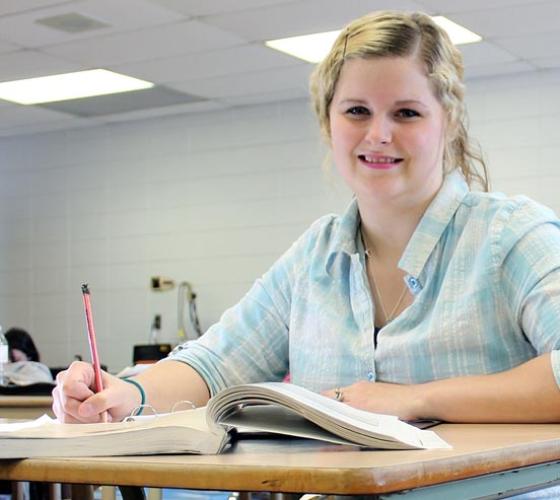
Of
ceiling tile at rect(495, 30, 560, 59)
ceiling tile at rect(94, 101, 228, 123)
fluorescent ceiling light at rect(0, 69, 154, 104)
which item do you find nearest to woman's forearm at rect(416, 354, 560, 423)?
ceiling tile at rect(495, 30, 560, 59)

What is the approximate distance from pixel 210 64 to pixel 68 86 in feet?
3.73

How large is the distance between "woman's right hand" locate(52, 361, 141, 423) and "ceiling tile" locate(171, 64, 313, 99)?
525cm

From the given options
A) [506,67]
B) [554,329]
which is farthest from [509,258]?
[506,67]

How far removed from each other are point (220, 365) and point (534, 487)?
0.81 m

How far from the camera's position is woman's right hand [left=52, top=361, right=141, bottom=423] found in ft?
5.04

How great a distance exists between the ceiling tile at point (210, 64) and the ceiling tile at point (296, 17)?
0.39 meters

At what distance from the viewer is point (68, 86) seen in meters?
7.14

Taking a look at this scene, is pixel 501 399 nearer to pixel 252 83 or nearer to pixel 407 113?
pixel 407 113

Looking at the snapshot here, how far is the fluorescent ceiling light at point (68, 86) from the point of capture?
270 inches

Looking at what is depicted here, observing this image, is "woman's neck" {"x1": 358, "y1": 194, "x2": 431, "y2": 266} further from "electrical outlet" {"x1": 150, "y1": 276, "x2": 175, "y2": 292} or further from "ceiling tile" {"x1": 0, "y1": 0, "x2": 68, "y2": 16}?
"electrical outlet" {"x1": 150, "y1": 276, "x2": 175, "y2": 292}

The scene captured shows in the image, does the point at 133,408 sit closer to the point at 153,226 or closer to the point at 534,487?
the point at 534,487

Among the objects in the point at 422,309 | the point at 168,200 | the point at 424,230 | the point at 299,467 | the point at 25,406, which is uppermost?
the point at 168,200

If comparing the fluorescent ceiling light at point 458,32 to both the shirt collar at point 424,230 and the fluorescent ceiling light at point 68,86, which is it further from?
the shirt collar at point 424,230

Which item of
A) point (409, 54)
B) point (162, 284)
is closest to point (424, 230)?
point (409, 54)
